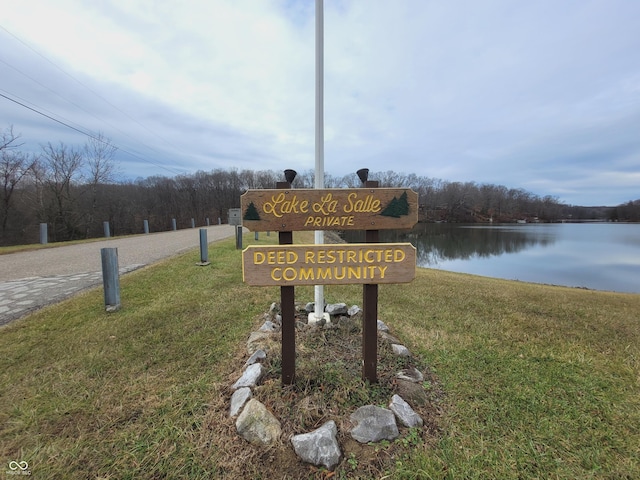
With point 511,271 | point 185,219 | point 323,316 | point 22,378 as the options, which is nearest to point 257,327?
point 323,316

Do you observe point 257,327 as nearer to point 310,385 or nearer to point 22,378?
point 310,385

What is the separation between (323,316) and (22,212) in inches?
986

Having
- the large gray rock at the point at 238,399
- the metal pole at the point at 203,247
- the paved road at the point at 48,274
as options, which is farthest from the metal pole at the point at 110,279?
the large gray rock at the point at 238,399

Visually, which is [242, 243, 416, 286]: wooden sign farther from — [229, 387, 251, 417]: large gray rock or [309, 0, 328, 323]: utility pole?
[309, 0, 328, 323]: utility pole

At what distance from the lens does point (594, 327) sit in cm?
396

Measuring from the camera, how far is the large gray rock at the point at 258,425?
185 cm

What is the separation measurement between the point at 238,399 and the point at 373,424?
103cm

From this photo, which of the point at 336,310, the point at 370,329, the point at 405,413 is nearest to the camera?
the point at 405,413

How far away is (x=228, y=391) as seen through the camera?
233 centimetres

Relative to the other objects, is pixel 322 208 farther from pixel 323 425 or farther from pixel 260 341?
pixel 260 341

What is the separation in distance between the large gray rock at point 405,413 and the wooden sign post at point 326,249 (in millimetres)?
299

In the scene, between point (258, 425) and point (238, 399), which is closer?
point (258, 425)

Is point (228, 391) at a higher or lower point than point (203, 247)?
lower

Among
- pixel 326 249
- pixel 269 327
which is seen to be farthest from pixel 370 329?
pixel 269 327
